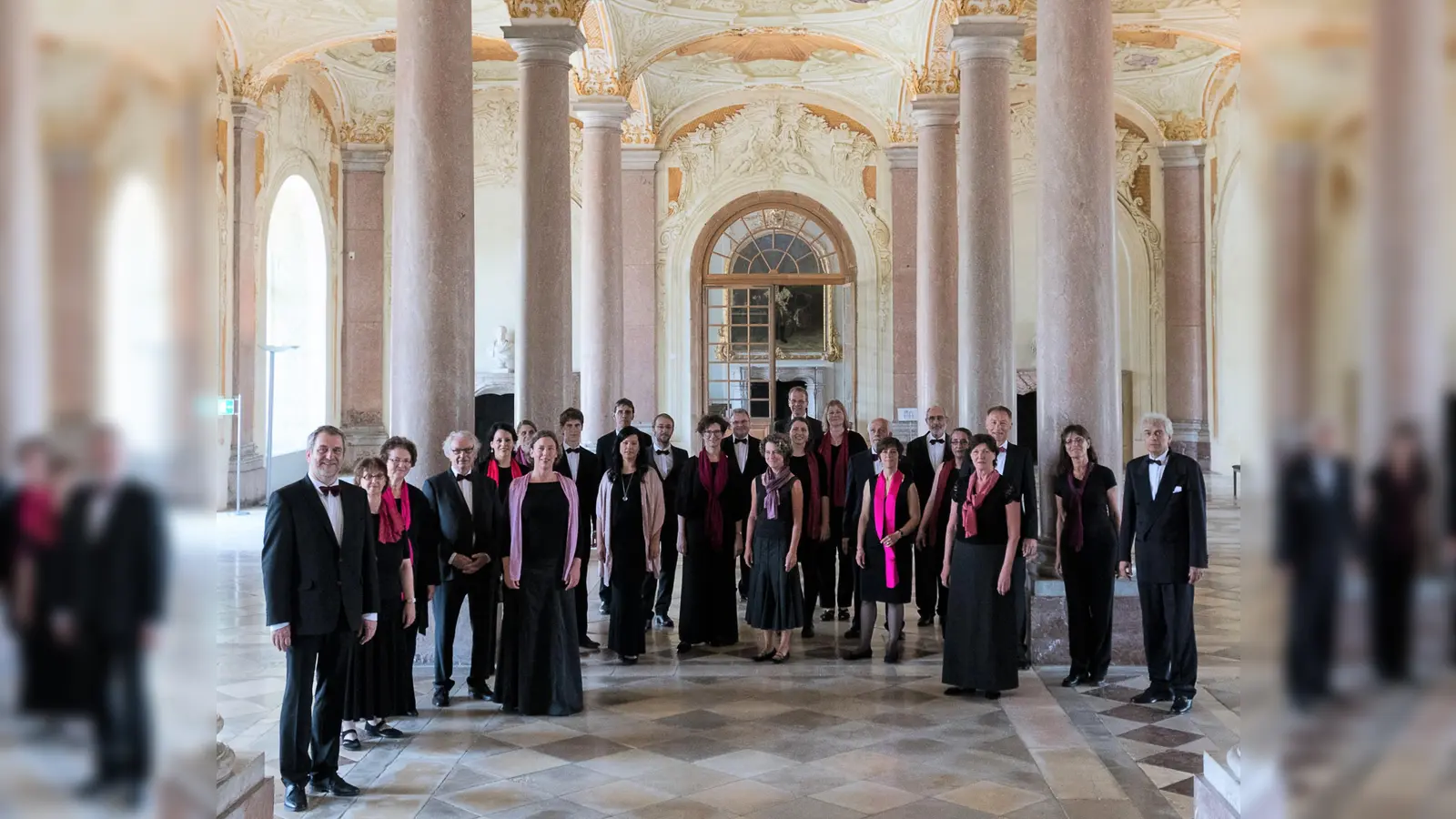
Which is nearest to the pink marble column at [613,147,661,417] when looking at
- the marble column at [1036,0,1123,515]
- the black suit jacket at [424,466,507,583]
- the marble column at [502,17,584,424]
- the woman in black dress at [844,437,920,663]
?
the marble column at [502,17,584,424]

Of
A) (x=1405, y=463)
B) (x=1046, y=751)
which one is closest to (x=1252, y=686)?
(x=1405, y=463)

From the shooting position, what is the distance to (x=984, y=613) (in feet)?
21.7

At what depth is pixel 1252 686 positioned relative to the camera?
45.1 inches

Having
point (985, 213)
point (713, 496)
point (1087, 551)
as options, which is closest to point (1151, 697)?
point (1087, 551)

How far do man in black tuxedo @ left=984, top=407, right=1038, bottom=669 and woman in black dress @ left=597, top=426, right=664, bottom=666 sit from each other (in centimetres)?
210

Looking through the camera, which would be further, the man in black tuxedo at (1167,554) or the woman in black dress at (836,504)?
the woman in black dress at (836,504)

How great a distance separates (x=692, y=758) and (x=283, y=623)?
1.99 meters

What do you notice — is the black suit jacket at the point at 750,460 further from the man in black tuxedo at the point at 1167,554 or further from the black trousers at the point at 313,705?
the black trousers at the point at 313,705

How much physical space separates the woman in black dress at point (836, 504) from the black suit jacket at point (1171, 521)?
2837mm

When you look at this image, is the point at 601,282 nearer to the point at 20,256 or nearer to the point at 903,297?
the point at 903,297

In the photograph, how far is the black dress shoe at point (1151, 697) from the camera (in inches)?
254

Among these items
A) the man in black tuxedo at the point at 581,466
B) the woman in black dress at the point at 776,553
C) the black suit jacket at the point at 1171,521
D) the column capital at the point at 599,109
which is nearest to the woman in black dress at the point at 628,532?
the man in black tuxedo at the point at 581,466

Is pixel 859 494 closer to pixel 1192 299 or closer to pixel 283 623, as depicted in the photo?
pixel 283 623

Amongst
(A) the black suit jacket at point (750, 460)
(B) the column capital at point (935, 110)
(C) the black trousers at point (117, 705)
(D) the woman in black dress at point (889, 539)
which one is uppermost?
(B) the column capital at point (935, 110)
